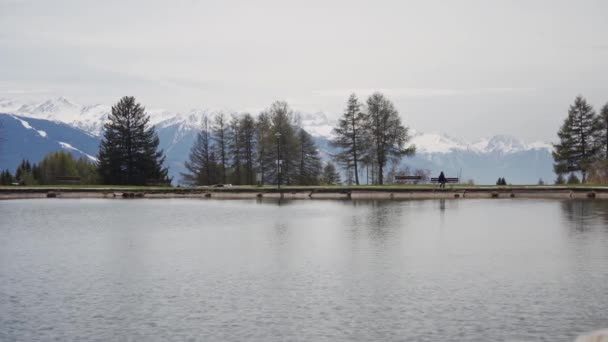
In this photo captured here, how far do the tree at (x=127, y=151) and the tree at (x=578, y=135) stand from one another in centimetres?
5898

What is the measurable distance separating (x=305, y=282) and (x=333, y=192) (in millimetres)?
51998

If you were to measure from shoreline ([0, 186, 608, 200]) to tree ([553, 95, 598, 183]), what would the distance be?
36126 millimetres

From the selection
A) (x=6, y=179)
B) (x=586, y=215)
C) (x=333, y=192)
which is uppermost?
(x=6, y=179)

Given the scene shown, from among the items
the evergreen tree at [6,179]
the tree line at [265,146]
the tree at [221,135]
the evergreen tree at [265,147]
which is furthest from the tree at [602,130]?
the evergreen tree at [6,179]

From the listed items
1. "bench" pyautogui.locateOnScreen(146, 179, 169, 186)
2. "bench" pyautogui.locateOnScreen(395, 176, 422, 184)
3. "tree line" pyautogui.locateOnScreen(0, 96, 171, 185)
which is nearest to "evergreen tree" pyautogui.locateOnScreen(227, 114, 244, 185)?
"tree line" pyautogui.locateOnScreen(0, 96, 171, 185)

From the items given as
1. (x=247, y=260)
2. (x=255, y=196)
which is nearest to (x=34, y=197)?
(x=255, y=196)

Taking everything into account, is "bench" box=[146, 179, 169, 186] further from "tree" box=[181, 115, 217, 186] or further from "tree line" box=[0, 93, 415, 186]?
"tree" box=[181, 115, 217, 186]

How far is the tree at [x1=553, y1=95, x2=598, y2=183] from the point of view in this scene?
100750mm

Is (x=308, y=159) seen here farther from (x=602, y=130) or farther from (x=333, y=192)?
(x=333, y=192)

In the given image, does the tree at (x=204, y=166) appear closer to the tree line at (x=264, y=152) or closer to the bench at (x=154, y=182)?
the tree line at (x=264, y=152)

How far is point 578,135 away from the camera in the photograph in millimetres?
102312

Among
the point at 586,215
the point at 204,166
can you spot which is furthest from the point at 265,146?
the point at 586,215

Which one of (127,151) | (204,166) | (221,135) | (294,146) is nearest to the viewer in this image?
(127,151)

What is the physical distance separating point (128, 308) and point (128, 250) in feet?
35.3
